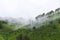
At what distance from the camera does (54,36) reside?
193125 millimetres

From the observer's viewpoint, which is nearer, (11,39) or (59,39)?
(59,39)

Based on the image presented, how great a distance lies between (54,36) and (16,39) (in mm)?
32248

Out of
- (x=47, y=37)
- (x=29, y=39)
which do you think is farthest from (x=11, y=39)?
(x=47, y=37)

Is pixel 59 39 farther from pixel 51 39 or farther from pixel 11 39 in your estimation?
pixel 11 39

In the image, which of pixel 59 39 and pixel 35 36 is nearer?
pixel 59 39

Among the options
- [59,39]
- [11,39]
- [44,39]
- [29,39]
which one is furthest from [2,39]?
[59,39]

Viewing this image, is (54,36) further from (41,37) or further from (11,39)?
(11,39)

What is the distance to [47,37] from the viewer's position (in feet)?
652

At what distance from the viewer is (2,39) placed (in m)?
193

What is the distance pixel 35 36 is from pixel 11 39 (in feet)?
68.4

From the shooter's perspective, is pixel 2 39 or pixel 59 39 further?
pixel 2 39

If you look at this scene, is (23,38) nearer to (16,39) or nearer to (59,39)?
(16,39)

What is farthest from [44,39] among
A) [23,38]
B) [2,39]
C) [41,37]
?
[2,39]

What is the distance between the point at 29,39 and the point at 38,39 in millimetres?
7656
